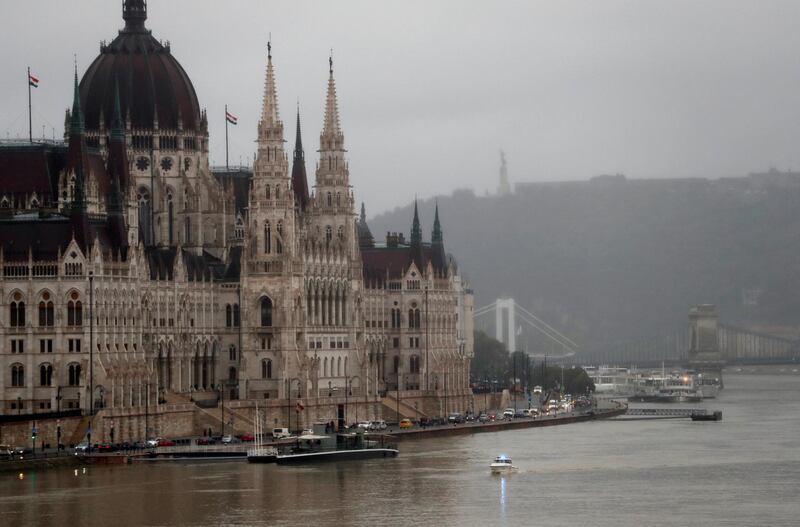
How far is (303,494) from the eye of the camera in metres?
155

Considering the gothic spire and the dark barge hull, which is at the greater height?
the gothic spire

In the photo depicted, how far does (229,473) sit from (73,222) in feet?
84.4

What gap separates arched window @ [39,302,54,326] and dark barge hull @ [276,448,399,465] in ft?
65.1

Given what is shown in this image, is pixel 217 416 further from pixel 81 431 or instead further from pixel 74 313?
pixel 81 431

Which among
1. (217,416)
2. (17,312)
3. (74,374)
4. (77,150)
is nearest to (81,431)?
(74,374)

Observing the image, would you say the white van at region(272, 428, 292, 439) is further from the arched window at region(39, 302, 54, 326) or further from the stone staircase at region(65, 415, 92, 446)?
the arched window at region(39, 302, 54, 326)

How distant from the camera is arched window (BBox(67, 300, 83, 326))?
182750 mm

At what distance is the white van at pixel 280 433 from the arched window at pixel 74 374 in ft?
56.0

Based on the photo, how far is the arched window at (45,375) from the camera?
602 ft

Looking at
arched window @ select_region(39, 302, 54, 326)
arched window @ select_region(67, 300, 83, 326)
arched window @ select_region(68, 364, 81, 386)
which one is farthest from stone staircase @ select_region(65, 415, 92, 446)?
arched window @ select_region(39, 302, 54, 326)

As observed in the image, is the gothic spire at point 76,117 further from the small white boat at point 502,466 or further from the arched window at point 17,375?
the small white boat at point 502,466

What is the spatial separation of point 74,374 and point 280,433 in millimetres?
18504

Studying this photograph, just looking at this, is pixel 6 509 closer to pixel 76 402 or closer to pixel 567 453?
pixel 76 402

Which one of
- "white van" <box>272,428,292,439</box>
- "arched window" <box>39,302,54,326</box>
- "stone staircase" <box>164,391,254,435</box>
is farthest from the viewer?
"stone staircase" <box>164,391,254,435</box>
